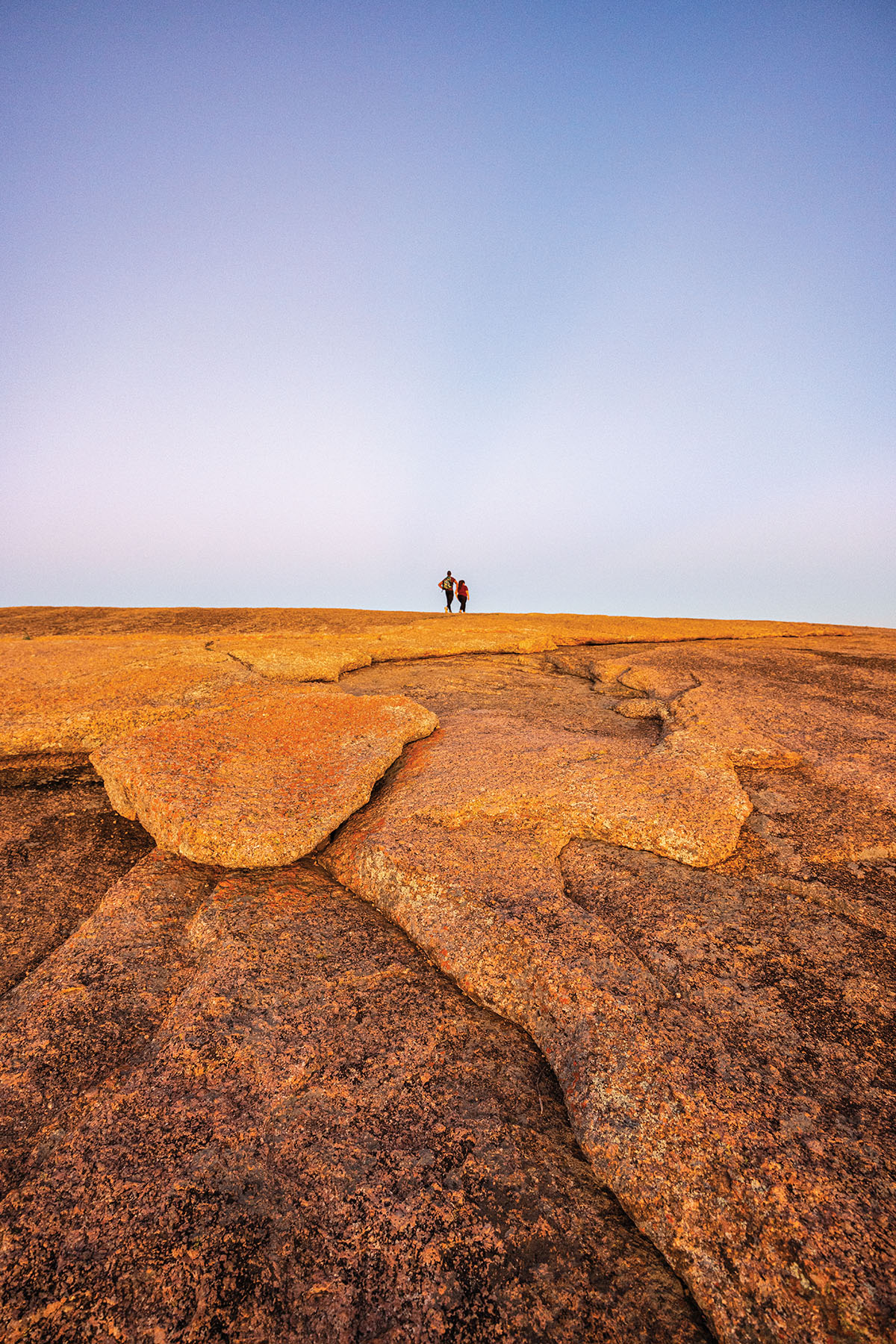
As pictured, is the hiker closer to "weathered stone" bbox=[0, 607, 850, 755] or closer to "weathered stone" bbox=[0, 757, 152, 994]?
"weathered stone" bbox=[0, 607, 850, 755]

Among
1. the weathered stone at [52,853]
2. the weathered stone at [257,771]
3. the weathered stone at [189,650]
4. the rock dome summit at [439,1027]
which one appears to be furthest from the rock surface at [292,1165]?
the weathered stone at [189,650]

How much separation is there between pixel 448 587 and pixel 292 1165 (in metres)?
23.3

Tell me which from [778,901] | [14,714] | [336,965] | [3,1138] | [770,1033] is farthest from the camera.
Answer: [14,714]

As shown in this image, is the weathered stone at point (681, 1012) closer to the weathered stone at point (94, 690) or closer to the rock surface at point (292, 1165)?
the rock surface at point (292, 1165)

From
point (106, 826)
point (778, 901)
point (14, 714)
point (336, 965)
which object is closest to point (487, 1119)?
point (336, 965)

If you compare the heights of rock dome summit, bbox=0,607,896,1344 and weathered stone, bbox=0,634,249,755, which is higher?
weathered stone, bbox=0,634,249,755

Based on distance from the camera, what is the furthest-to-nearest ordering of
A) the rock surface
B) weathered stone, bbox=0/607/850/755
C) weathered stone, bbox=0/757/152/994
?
weathered stone, bbox=0/607/850/755
weathered stone, bbox=0/757/152/994
the rock surface

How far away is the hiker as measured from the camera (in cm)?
2456

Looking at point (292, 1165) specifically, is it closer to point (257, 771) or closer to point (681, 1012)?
→ point (681, 1012)

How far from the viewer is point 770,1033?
→ 2.67 meters

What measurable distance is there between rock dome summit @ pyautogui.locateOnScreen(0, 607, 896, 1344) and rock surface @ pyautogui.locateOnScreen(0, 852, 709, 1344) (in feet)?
0.04

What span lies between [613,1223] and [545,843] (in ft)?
6.53

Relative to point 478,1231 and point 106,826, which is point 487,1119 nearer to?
point 478,1231

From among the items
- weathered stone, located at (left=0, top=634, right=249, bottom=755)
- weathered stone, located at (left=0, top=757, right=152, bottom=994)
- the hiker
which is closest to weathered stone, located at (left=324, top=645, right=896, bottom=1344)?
weathered stone, located at (left=0, top=757, right=152, bottom=994)
